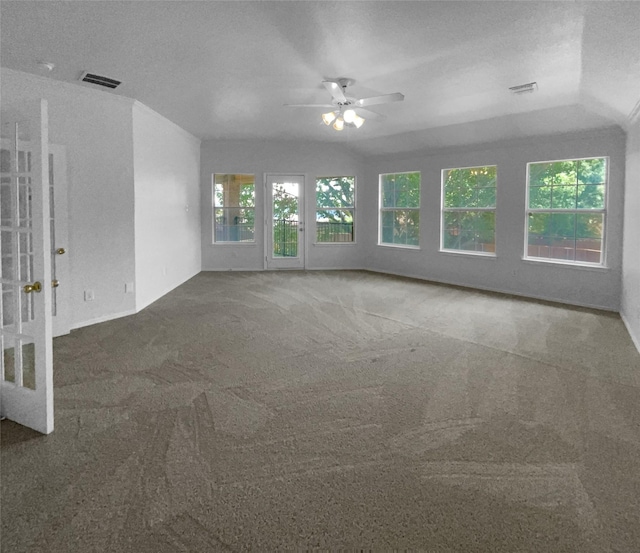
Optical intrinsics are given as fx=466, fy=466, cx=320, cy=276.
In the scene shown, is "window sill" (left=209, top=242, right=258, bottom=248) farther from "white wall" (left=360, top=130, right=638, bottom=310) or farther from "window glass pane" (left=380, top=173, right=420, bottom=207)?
"window glass pane" (left=380, top=173, right=420, bottom=207)

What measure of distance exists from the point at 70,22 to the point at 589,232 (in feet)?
20.4

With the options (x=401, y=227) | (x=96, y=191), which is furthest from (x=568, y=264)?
(x=96, y=191)

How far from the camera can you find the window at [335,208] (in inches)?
381

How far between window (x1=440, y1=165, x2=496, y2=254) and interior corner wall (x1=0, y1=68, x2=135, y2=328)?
16.9 feet

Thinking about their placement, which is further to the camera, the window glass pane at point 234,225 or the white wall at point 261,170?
the window glass pane at point 234,225

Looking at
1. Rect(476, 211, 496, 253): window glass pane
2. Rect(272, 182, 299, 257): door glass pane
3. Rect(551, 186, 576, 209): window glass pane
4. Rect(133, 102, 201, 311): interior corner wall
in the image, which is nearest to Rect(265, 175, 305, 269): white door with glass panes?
Rect(272, 182, 299, 257): door glass pane

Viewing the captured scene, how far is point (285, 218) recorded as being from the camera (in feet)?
31.7

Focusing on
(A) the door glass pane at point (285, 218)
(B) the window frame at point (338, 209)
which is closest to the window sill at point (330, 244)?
(B) the window frame at point (338, 209)

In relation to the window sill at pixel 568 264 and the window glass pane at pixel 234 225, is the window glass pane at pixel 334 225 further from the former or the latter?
the window sill at pixel 568 264

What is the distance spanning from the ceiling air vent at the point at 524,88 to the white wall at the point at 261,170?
4628mm

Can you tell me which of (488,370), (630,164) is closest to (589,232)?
(630,164)

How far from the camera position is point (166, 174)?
6930 mm

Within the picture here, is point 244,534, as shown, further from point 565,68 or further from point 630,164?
point 630,164

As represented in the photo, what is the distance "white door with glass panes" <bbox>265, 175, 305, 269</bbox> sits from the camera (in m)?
9.55
